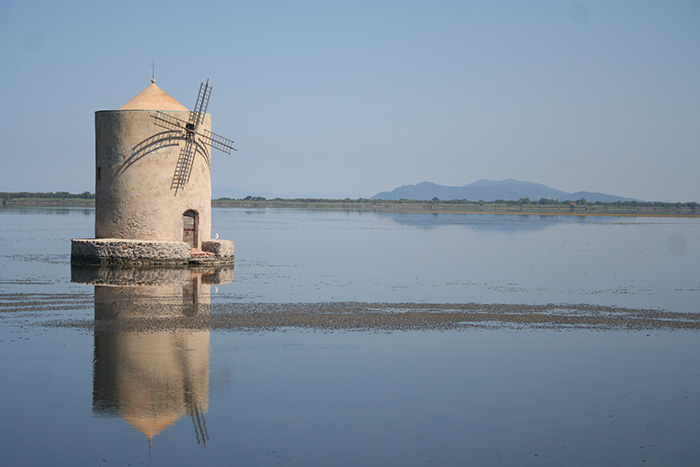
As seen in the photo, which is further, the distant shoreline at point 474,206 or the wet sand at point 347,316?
the distant shoreline at point 474,206

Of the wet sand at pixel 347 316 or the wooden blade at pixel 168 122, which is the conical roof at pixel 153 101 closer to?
the wooden blade at pixel 168 122

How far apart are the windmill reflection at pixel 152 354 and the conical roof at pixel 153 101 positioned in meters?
7.50

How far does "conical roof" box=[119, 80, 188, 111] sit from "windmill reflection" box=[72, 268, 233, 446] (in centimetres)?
750

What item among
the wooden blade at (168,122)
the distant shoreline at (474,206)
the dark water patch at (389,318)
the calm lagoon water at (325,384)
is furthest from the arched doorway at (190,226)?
the distant shoreline at (474,206)

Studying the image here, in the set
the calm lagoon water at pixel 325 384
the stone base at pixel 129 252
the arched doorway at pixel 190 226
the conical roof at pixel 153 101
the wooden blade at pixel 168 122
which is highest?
the conical roof at pixel 153 101

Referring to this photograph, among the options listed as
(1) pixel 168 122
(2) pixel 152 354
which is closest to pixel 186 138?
(1) pixel 168 122

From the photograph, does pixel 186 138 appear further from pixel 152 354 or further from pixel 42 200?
pixel 42 200

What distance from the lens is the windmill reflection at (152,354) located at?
8.87 metres

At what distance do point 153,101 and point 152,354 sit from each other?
16.2 m

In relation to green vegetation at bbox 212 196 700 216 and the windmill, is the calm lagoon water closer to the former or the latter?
the windmill

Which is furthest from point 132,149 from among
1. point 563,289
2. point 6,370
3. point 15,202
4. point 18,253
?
point 15,202

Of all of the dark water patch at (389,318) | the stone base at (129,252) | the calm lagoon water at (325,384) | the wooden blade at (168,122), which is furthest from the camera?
the wooden blade at (168,122)

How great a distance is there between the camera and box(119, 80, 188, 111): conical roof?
25875mm

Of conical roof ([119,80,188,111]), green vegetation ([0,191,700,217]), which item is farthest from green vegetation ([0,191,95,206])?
conical roof ([119,80,188,111])
